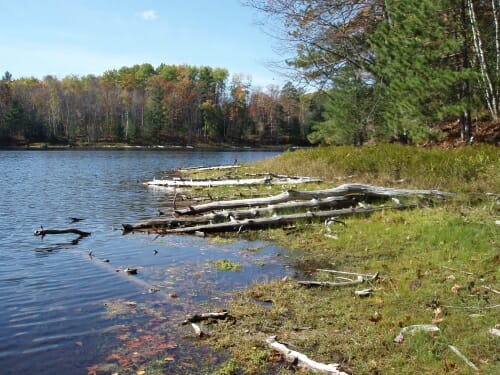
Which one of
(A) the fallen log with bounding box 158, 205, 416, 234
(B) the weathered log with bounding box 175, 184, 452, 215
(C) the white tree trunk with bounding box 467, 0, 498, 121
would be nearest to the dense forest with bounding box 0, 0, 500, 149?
(C) the white tree trunk with bounding box 467, 0, 498, 121

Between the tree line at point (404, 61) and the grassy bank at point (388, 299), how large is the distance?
31.0 ft

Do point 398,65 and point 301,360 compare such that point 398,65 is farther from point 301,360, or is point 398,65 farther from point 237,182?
point 301,360

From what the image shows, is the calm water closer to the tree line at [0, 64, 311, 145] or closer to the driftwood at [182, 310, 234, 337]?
the driftwood at [182, 310, 234, 337]

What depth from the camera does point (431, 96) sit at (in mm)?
Answer: 23609

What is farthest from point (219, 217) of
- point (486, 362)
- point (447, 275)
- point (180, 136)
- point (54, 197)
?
point (180, 136)

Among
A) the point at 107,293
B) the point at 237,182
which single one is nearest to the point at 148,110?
the point at 237,182

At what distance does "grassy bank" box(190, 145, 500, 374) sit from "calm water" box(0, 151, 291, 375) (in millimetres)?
761

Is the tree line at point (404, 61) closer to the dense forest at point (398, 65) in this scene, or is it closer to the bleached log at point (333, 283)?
the dense forest at point (398, 65)

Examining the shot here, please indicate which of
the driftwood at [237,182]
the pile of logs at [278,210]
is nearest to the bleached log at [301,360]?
the pile of logs at [278,210]

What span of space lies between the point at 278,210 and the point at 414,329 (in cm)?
949

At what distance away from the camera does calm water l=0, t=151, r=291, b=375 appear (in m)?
6.22

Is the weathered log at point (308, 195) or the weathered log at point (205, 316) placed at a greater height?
the weathered log at point (308, 195)

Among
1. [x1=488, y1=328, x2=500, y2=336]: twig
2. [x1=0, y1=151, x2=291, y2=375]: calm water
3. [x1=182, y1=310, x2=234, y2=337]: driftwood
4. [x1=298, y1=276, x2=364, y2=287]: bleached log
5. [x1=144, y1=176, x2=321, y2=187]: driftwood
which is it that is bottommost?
[x1=0, y1=151, x2=291, y2=375]: calm water

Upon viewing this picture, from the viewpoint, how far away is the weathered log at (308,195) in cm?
1584
